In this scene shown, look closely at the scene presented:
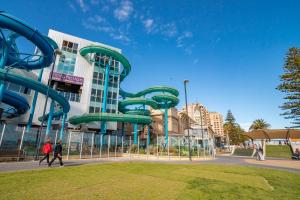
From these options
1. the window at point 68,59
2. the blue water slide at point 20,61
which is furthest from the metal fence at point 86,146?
the window at point 68,59

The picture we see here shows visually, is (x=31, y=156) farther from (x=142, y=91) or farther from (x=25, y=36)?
(x=142, y=91)

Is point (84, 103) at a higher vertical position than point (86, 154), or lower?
higher

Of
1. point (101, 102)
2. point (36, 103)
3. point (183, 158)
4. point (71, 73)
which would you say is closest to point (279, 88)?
point (183, 158)

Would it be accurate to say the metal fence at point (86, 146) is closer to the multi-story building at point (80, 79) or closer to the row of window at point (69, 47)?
the multi-story building at point (80, 79)

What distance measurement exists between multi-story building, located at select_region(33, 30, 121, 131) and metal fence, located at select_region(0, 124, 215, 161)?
16032mm

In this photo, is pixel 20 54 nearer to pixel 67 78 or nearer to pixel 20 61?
pixel 20 61

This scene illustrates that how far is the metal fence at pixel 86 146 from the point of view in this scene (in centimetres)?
1319

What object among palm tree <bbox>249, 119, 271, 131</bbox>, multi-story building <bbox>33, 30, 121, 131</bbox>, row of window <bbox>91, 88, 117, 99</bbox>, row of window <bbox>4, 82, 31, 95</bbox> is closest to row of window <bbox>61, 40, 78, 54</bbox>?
multi-story building <bbox>33, 30, 121, 131</bbox>

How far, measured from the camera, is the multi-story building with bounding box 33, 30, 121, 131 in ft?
115

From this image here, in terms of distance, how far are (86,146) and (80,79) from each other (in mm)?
22206

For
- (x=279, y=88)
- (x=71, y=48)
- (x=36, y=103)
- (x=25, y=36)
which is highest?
(x=71, y=48)

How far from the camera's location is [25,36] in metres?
19.0

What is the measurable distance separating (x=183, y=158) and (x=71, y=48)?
3509 cm

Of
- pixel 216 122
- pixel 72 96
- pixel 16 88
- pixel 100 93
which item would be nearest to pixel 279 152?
pixel 100 93
